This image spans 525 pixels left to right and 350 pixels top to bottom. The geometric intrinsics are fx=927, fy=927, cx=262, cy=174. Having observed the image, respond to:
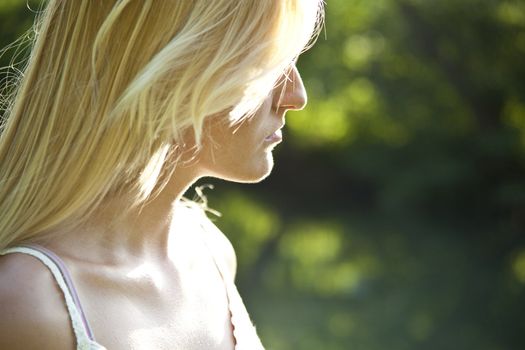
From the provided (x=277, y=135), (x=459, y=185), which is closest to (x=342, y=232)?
(x=459, y=185)

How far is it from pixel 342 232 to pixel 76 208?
471 centimetres

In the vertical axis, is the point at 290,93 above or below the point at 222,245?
above

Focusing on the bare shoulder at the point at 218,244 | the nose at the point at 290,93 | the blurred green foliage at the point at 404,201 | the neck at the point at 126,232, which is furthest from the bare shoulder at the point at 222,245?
the blurred green foliage at the point at 404,201

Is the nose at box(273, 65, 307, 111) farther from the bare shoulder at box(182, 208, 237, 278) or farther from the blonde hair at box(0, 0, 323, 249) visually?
the bare shoulder at box(182, 208, 237, 278)

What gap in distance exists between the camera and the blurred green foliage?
4.31 m

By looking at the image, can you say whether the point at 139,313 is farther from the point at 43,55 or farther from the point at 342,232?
the point at 342,232

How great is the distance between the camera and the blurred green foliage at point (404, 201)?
4309mm

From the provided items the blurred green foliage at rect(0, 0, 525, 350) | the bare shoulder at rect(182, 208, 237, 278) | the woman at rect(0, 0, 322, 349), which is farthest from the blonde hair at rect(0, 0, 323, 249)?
the blurred green foliage at rect(0, 0, 525, 350)

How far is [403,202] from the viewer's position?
4.96 metres

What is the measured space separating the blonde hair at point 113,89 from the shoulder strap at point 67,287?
0.08 ft

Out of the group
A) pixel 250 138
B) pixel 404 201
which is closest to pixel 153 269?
pixel 250 138

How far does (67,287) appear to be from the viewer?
0.86 meters

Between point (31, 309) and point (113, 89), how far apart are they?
0.22m

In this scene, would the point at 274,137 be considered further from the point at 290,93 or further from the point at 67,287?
the point at 67,287
